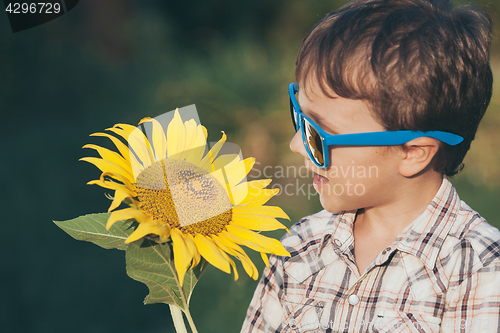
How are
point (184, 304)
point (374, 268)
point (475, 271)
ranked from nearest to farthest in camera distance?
point (184, 304), point (475, 271), point (374, 268)

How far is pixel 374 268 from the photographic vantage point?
0.90 meters

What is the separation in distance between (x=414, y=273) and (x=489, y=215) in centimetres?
175

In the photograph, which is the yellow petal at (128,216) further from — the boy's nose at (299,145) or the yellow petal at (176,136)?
the boy's nose at (299,145)

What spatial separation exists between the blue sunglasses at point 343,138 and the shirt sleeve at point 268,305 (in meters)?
0.29

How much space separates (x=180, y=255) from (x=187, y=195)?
122mm

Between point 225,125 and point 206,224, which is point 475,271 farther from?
point 225,125

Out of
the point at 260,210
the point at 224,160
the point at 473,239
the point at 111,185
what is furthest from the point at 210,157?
the point at 473,239

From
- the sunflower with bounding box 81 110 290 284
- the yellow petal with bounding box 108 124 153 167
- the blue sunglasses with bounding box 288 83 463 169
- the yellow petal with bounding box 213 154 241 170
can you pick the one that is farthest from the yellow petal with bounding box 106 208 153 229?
the blue sunglasses with bounding box 288 83 463 169

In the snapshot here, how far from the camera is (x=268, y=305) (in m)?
1.01

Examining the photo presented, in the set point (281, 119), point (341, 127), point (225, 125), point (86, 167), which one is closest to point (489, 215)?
point (281, 119)

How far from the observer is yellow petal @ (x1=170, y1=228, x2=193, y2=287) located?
56 centimetres

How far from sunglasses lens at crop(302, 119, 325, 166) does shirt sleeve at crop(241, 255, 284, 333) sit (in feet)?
0.90

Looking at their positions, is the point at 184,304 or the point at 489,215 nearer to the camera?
the point at 184,304

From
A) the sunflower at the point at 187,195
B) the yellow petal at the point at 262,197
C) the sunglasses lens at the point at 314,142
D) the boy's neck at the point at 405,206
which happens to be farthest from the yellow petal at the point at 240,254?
the boy's neck at the point at 405,206
